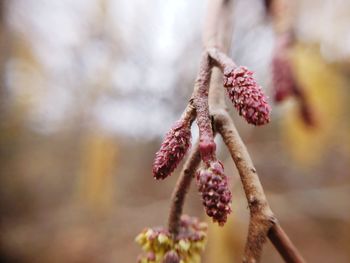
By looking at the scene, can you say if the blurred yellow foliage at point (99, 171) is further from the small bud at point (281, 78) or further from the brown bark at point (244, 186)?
the brown bark at point (244, 186)

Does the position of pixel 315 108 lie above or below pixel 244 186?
above

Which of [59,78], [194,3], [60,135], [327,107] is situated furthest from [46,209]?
[327,107]

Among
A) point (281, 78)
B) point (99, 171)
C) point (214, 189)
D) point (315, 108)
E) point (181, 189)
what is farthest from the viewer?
point (99, 171)

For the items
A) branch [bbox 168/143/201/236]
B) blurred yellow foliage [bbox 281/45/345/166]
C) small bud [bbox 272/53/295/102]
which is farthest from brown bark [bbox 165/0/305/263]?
blurred yellow foliage [bbox 281/45/345/166]

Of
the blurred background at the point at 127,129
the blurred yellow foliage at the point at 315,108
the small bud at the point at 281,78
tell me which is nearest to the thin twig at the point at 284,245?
the small bud at the point at 281,78

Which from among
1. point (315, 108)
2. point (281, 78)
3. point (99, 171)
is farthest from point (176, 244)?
point (99, 171)

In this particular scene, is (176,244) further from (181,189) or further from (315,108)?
(315,108)
